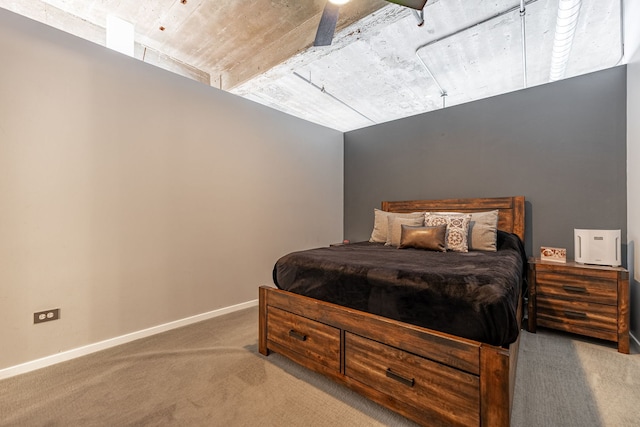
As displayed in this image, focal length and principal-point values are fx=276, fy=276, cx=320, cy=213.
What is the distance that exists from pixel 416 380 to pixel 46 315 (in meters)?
2.58

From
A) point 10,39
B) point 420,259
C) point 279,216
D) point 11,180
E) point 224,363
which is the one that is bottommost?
point 224,363

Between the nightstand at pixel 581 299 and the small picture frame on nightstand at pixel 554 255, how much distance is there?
0.47 ft

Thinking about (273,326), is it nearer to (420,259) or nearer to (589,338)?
(420,259)

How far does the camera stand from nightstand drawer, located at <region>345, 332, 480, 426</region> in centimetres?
126

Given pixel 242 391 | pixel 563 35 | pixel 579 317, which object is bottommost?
pixel 242 391

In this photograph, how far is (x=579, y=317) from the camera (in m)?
2.30

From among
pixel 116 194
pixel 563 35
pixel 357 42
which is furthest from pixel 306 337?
pixel 563 35

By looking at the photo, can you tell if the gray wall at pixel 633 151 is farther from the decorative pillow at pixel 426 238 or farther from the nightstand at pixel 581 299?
the decorative pillow at pixel 426 238

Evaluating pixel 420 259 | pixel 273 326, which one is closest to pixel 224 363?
pixel 273 326

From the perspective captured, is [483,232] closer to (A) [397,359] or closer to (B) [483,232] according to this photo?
(B) [483,232]

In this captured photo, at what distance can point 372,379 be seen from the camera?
156 cm

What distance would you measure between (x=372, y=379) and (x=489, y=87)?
3.70 metres

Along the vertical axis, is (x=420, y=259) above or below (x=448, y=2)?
below

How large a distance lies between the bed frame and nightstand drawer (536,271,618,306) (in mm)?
1120
